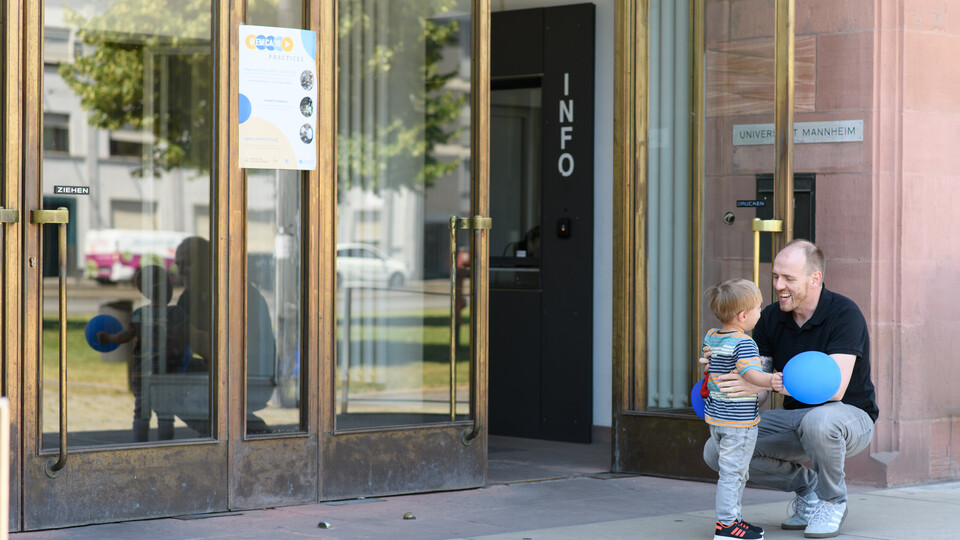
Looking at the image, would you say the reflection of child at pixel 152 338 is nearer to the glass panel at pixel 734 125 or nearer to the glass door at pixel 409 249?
the glass door at pixel 409 249

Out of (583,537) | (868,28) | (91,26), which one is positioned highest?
(91,26)

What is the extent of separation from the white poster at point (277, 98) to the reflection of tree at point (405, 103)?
0.64 metres

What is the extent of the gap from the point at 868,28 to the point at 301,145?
9.96ft

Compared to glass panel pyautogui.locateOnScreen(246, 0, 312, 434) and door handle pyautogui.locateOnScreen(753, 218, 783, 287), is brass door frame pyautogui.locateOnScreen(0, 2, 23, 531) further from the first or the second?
door handle pyautogui.locateOnScreen(753, 218, 783, 287)

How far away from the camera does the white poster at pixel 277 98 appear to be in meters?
5.62

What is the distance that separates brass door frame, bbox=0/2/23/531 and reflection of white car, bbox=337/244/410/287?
5.53 feet

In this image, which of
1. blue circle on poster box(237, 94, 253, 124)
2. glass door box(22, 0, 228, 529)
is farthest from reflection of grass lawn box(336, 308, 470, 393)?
blue circle on poster box(237, 94, 253, 124)

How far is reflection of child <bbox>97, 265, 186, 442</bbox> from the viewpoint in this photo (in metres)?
7.69

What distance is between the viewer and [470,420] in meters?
6.30

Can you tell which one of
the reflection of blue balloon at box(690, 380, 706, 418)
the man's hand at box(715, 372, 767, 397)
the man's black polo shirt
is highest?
the man's black polo shirt

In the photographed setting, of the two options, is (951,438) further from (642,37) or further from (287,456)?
(287,456)

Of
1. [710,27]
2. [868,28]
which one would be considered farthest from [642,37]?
[868,28]

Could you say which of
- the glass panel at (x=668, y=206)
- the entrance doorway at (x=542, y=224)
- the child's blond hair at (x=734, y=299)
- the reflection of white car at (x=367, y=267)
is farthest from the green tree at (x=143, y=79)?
the child's blond hair at (x=734, y=299)

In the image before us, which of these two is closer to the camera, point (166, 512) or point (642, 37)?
point (166, 512)
